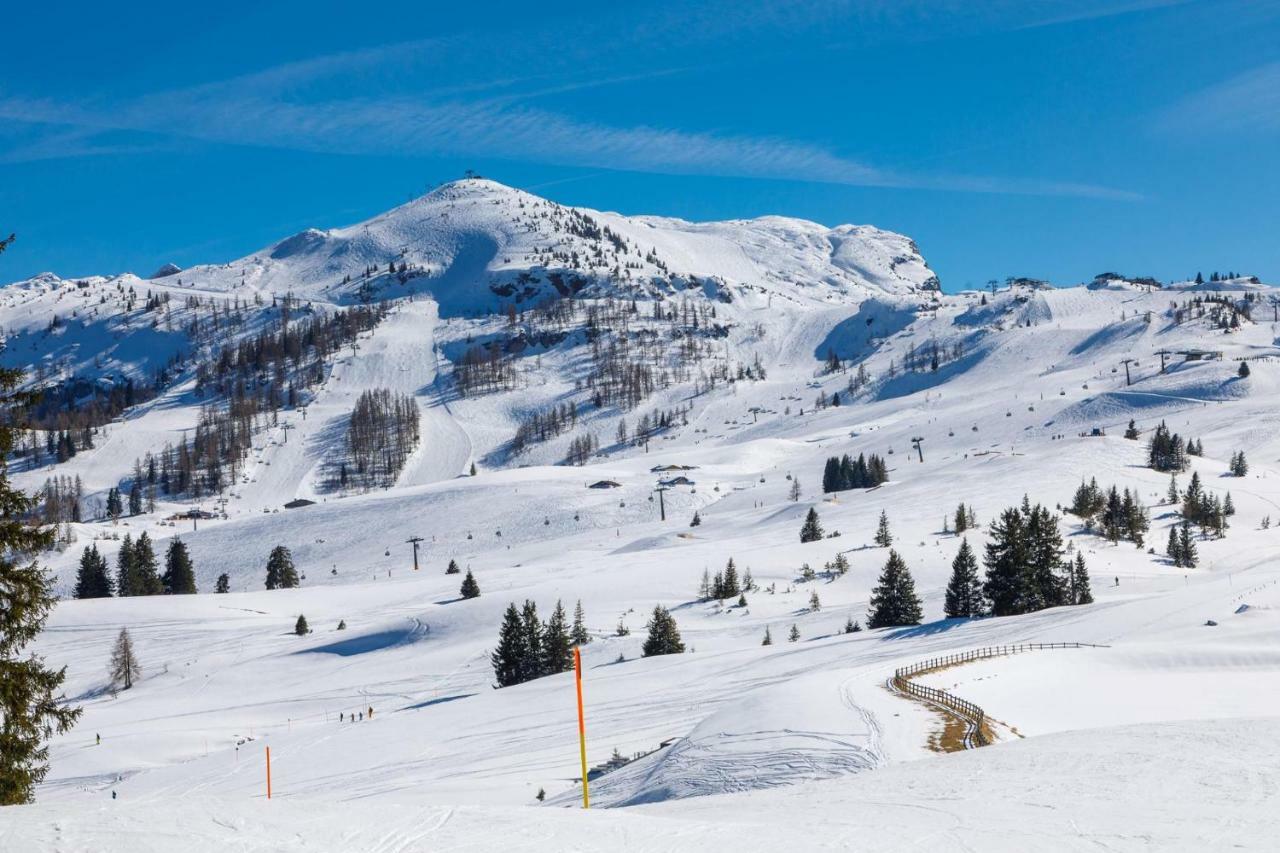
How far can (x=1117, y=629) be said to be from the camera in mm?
41312

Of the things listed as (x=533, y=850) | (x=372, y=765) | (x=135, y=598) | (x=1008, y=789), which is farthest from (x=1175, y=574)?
(x=135, y=598)

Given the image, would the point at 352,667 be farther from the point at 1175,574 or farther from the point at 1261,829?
the point at 1261,829

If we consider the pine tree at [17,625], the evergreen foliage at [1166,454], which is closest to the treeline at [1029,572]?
the pine tree at [17,625]

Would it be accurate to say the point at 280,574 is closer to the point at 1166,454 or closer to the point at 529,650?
the point at 529,650

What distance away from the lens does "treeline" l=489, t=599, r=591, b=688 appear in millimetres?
53156

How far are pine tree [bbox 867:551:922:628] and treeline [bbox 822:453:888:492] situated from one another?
68290 millimetres

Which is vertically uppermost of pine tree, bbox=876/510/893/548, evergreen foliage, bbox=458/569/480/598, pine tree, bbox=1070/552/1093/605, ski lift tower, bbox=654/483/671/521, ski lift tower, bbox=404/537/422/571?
ski lift tower, bbox=654/483/671/521

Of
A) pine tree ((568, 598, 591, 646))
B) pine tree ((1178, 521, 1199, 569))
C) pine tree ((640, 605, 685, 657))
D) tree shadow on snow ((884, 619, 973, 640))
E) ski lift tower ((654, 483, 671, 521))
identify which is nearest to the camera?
tree shadow on snow ((884, 619, 973, 640))

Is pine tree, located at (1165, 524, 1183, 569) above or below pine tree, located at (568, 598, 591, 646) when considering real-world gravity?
above

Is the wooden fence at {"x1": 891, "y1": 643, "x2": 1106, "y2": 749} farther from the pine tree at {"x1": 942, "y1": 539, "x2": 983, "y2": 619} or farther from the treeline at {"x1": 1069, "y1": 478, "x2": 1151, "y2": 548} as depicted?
the treeline at {"x1": 1069, "y1": 478, "x2": 1151, "y2": 548}

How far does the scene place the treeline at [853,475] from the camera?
4882 inches

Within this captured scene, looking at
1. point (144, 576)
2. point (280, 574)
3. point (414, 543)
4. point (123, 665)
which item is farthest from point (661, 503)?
point (123, 665)

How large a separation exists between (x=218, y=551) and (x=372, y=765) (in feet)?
329

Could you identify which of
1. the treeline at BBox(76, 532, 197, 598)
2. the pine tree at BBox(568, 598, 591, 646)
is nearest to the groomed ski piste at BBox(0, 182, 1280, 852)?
the pine tree at BBox(568, 598, 591, 646)
